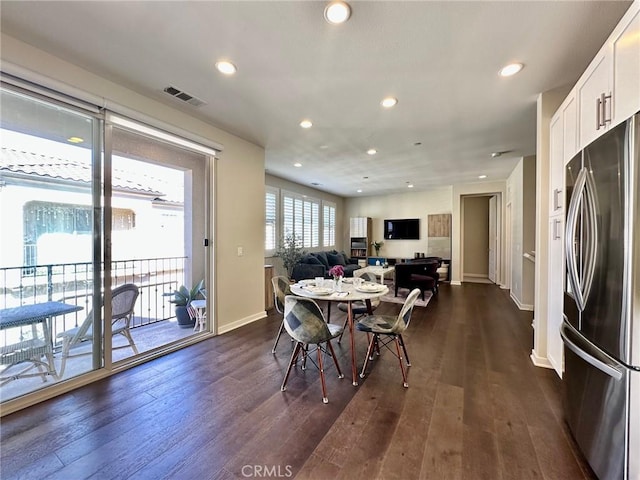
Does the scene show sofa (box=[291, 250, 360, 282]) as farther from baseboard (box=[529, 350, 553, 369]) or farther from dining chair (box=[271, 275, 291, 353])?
baseboard (box=[529, 350, 553, 369])

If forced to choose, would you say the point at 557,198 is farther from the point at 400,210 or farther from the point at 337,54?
the point at 400,210

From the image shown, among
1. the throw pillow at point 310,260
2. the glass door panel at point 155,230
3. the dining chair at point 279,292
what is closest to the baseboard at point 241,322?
the glass door panel at point 155,230

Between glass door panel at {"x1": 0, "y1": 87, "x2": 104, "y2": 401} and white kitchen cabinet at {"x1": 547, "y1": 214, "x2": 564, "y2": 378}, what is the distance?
4.20 m

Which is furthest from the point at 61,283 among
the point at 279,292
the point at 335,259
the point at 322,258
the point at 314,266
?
the point at 335,259

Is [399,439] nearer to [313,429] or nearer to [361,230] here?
[313,429]

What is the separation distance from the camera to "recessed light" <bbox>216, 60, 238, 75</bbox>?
2234mm

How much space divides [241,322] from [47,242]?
94.6 inches

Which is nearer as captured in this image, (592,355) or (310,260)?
(592,355)

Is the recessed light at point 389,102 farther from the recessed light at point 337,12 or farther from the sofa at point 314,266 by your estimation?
the sofa at point 314,266

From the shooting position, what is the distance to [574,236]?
167cm

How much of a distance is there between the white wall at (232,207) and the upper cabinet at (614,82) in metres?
3.66

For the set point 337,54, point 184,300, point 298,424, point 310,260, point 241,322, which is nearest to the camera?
point 298,424

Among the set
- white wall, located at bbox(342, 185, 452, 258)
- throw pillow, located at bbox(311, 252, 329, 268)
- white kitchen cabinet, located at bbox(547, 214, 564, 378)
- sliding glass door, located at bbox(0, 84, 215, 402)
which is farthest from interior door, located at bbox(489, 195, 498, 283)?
sliding glass door, located at bbox(0, 84, 215, 402)

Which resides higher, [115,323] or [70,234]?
[70,234]
